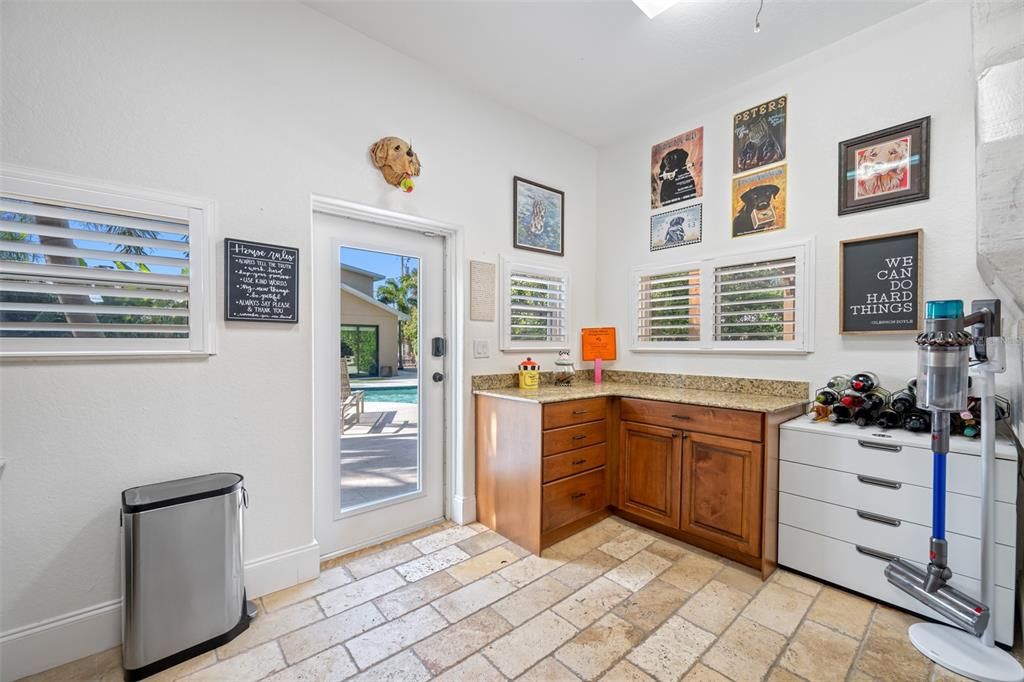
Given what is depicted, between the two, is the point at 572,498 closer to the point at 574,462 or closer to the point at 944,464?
the point at 574,462

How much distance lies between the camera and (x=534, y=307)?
330 cm

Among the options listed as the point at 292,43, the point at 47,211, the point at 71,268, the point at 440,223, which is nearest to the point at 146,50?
the point at 292,43

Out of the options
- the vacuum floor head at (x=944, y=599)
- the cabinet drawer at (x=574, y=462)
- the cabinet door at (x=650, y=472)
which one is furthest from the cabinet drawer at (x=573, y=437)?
the vacuum floor head at (x=944, y=599)

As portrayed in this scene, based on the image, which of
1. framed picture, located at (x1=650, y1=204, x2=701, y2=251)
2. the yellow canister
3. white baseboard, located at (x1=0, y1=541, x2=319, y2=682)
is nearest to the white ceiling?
framed picture, located at (x1=650, y1=204, x2=701, y2=251)

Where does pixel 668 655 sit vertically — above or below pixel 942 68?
below

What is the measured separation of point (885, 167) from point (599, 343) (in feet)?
6.79

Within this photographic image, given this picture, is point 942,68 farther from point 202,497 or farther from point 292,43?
point 202,497

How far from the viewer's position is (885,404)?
2133 mm

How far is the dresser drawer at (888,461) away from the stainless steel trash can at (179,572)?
2723mm

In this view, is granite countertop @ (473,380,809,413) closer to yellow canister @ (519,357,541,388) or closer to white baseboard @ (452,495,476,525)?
yellow canister @ (519,357,541,388)

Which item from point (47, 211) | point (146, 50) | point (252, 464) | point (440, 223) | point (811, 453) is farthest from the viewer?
point (440, 223)

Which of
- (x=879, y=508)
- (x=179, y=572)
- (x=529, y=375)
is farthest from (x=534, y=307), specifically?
(x=179, y=572)

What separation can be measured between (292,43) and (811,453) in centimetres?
341

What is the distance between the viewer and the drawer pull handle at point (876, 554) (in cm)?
193
